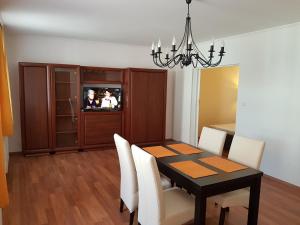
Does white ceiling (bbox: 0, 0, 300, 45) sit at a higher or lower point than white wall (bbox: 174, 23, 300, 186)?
higher

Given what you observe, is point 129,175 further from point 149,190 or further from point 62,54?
point 62,54

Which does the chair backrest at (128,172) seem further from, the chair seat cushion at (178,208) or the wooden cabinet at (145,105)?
the wooden cabinet at (145,105)

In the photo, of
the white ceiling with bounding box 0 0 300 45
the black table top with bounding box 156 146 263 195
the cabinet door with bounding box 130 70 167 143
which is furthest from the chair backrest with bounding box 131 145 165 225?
the cabinet door with bounding box 130 70 167 143

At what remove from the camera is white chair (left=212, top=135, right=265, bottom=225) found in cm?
219

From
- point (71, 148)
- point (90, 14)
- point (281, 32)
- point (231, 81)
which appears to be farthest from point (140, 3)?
point (231, 81)

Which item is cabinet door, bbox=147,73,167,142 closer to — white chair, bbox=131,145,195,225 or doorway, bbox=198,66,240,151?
doorway, bbox=198,66,240,151

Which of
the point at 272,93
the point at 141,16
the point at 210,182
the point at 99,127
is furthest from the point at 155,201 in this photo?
the point at 99,127

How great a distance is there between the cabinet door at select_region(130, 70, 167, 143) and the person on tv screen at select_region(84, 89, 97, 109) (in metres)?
0.82

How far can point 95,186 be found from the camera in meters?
3.33

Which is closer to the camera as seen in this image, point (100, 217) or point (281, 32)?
point (100, 217)

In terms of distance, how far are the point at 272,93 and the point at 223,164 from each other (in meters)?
2.04

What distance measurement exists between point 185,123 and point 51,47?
11.5ft

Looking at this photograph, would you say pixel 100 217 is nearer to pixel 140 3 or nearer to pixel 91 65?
pixel 140 3

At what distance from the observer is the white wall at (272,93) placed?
3.43 metres
